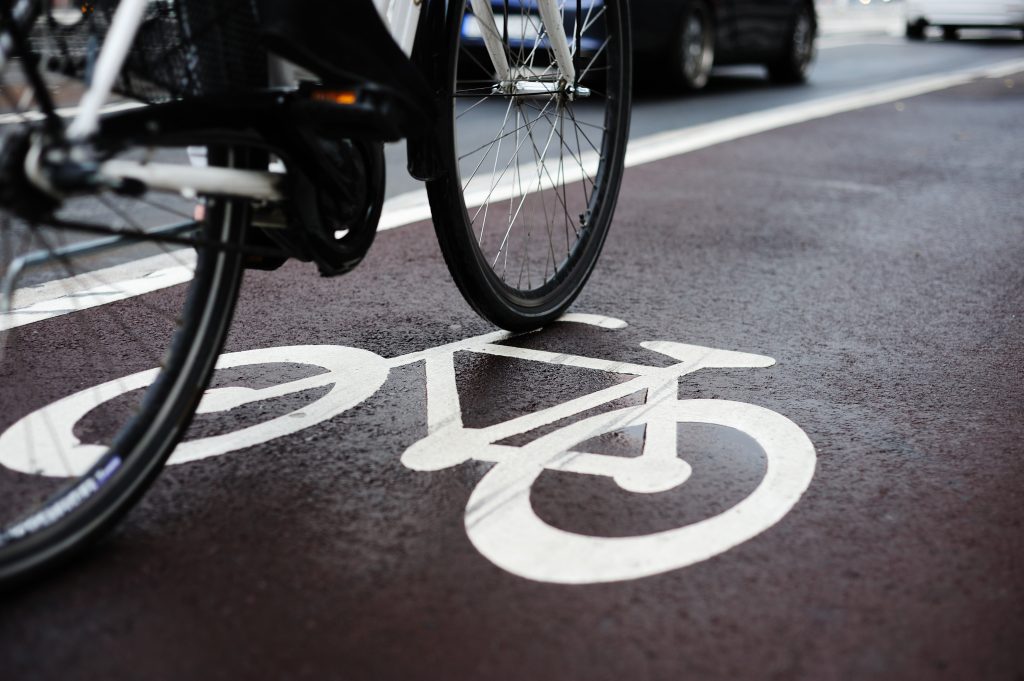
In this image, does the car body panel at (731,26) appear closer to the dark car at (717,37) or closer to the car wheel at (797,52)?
the dark car at (717,37)

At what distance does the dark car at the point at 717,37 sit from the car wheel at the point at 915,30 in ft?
33.7

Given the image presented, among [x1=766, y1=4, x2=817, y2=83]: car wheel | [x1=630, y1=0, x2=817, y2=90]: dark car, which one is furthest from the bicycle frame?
[x1=766, y1=4, x2=817, y2=83]: car wheel

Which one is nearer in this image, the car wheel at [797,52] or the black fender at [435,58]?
the black fender at [435,58]

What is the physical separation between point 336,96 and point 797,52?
11.0 m

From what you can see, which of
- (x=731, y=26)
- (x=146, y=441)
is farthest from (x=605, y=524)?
(x=731, y=26)

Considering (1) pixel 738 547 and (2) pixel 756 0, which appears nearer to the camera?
(1) pixel 738 547

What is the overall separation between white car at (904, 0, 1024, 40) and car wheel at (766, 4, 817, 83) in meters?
9.84

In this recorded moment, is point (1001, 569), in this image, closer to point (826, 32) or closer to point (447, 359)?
point (447, 359)

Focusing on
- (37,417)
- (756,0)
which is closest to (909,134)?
(756,0)

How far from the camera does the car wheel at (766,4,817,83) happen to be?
40.3 feet

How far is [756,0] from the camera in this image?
11484 mm

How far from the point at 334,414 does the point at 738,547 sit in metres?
1.15

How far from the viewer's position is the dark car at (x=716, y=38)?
33.7 feet

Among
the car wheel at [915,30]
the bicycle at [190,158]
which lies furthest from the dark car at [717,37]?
the car wheel at [915,30]
